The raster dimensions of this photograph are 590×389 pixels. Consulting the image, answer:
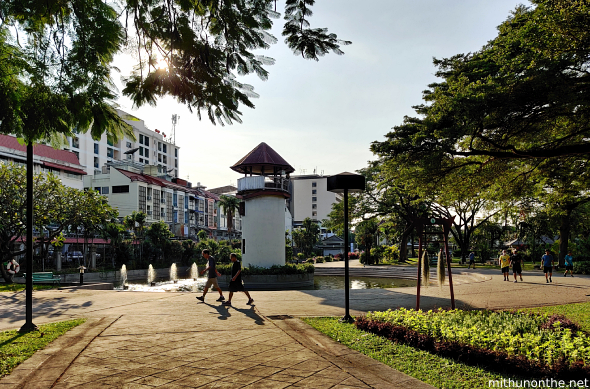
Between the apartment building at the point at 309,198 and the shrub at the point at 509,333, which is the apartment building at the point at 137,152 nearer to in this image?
the apartment building at the point at 309,198

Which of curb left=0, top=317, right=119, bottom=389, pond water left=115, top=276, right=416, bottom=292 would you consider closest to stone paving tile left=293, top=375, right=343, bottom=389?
curb left=0, top=317, right=119, bottom=389

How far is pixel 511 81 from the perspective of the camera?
9242mm

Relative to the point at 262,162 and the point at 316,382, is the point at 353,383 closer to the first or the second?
the point at 316,382

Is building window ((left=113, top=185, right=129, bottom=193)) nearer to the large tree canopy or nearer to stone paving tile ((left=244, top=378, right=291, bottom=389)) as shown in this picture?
the large tree canopy

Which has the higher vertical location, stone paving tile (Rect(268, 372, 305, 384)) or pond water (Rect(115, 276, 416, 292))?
stone paving tile (Rect(268, 372, 305, 384))

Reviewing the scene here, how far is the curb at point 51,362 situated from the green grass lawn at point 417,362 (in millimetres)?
4236

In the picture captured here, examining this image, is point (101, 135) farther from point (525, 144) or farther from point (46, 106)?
point (525, 144)

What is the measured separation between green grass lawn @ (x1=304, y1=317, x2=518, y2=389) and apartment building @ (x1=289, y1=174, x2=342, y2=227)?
12217 centimetres

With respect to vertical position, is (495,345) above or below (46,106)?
below

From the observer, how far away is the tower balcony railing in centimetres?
2406

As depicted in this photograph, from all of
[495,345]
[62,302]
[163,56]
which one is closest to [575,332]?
[495,345]

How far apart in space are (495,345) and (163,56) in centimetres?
596

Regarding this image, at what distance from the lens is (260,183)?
24.1 m

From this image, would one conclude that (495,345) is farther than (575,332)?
No
